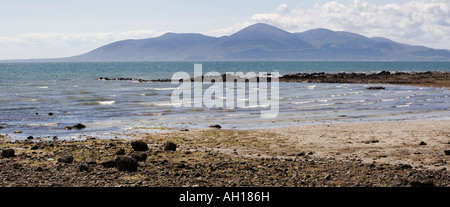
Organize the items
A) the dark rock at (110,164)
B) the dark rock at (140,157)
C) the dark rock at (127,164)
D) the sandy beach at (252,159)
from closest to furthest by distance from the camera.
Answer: the sandy beach at (252,159)
the dark rock at (127,164)
the dark rock at (110,164)
the dark rock at (140,157)

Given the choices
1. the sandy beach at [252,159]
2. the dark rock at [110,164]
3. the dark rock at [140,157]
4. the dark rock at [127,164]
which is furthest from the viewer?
the dark rock at [140,157]

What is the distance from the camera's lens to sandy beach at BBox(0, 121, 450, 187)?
1186 centimetres

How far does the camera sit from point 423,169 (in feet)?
43.4

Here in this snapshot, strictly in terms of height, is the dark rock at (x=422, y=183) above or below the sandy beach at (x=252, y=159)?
above

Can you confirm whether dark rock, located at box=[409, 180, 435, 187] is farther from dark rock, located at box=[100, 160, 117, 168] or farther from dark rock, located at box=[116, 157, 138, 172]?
dark rock, located at box=[100, 160, 117, 168]

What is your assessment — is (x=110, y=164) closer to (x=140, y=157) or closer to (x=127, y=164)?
(x=127, y=164)

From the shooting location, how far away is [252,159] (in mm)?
14883

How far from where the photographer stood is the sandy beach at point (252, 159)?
11859 mm

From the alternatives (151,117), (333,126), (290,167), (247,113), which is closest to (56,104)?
(151,117)

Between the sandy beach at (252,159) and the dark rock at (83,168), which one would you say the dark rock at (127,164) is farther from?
the dark rock at (83,168)

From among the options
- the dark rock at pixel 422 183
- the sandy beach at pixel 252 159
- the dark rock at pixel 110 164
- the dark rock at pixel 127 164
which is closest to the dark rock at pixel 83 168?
the sandy beach at pixel 252 159

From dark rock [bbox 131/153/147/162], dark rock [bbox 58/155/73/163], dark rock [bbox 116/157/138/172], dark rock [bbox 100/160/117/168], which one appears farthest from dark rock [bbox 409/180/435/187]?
dark rock [bbox 58/155/73/163]

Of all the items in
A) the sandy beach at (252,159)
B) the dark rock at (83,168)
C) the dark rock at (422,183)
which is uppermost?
the dark rock at (422,183)
